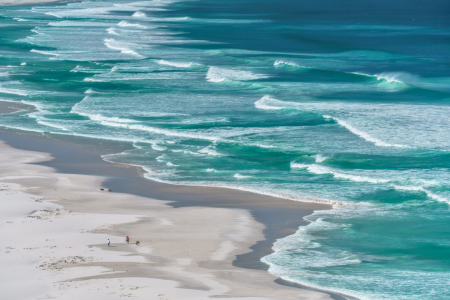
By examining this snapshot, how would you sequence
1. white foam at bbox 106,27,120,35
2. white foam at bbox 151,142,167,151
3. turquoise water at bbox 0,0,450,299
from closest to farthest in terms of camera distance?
turquoise water at bbox 0,0,450,299 < white foam at bbox 151,142,167,151 < white foam at bbox 106,27,120,35

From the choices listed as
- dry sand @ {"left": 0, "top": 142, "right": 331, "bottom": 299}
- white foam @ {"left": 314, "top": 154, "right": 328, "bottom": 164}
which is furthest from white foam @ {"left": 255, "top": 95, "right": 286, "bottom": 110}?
dry sand @ {"left": 0, "top": 142, "right": 331, "bottom": 299}

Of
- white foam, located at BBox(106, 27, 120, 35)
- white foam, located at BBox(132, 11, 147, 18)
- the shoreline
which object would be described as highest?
white foam, located at BBox(132, 11, 147, 18)

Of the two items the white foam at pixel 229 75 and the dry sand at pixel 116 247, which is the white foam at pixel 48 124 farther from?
the white foam at pixel 229 75

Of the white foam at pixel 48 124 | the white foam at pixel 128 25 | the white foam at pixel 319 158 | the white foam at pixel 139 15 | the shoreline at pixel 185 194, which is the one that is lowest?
the shoreline at pixel 185 194

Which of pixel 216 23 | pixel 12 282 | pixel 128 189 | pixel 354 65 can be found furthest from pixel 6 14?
pixel 12 282

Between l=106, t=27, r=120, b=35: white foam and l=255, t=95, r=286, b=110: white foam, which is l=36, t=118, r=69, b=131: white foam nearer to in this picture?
l=255, t=95, r=286, b=110: white foam

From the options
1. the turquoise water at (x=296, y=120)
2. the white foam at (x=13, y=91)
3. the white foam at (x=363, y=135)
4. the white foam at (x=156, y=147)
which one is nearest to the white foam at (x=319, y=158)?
the turquoise water at (x=296, y=120)
